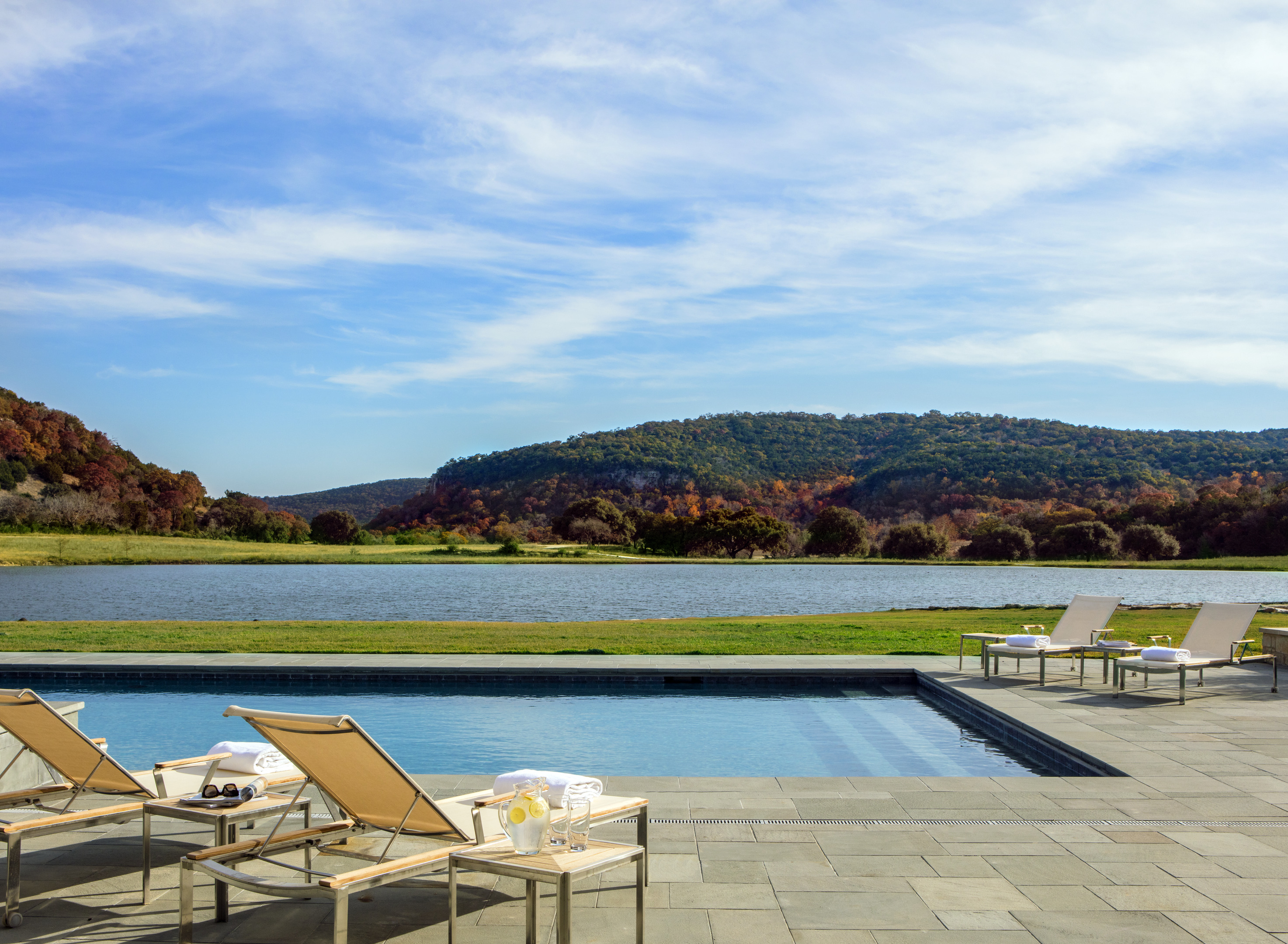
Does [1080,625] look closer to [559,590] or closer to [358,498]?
[559,590]

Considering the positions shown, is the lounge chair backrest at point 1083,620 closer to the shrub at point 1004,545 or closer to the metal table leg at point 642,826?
the metal table leg at point 642,826

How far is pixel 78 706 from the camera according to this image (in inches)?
194

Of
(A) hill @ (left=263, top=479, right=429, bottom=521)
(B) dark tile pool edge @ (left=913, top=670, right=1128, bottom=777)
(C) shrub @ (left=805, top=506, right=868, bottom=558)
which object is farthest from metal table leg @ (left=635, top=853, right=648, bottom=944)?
(A) hill @ (left=263, top=479, right=429, bottom=521)

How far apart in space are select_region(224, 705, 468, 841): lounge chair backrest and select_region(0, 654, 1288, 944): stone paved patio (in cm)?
35

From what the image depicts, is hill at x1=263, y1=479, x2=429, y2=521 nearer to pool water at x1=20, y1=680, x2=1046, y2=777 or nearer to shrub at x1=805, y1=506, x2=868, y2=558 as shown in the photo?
shrub at x1=805, y1=506, x2=868, y2=558

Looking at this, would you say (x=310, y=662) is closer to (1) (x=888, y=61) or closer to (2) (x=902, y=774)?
(2) (x=902, y=774)

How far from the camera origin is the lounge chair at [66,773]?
338 centimetres

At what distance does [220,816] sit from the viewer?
10.8 feet

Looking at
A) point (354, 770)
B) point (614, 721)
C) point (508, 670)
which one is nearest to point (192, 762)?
point (354, 770)

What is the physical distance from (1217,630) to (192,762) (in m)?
8.27

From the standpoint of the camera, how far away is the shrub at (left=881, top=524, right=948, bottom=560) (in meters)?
50.6

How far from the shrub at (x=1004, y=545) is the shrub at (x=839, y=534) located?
19.7 ft

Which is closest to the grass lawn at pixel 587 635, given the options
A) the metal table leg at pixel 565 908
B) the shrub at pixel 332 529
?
the metal table leg at pixel 565 908

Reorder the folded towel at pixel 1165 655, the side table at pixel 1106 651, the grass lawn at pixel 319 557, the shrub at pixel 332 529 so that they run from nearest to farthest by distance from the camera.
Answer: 1. the folded towel at pixel 1165 655
2. the side table at pixel 1106 651
3. the grass lawn at pixel 319 557
4. the shrub at pixel 332 529
